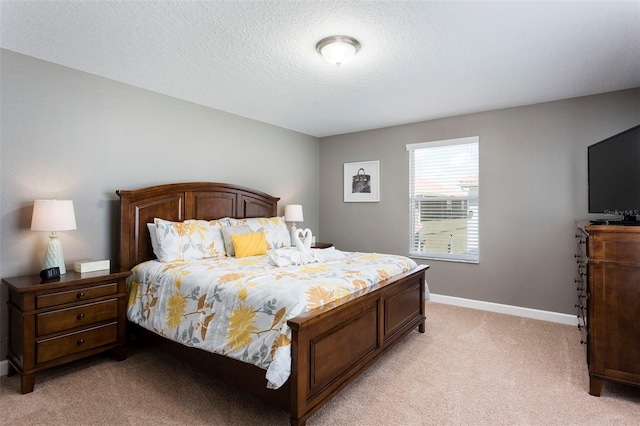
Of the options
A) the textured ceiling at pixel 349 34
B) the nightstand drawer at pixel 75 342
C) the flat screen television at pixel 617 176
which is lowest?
the nightstand drawer at pixel 75 342

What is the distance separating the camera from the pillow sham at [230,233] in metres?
3.47

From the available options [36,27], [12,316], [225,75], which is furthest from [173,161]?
[12,316]

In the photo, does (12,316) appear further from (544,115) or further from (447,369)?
(544,115)

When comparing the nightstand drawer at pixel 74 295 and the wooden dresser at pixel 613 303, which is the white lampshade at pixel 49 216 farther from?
the wooden dresser at pixel 613 303

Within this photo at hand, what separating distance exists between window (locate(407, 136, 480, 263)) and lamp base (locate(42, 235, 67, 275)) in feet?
12.8

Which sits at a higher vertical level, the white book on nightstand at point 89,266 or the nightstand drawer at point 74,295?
the white book on nightstand at point 89,266

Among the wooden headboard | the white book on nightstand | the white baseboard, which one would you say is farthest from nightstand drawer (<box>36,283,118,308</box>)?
the white baseboard

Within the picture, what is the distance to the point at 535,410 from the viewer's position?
2.11m

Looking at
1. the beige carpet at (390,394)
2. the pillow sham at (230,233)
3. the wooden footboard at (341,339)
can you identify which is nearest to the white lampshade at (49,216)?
the beige carpet at (390,394)

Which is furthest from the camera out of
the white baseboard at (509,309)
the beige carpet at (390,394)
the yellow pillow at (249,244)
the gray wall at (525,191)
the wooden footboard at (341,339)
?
the white baseboard at (509,309)

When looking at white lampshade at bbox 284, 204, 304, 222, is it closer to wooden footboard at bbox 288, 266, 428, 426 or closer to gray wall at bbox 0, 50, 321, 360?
gray wall at bbox 0, 50, 321, 360

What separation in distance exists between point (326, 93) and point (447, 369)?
109 inches

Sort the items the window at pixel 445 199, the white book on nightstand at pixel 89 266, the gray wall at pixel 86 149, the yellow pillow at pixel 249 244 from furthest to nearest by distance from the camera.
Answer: the window at pixel 445 199 → the yellow pillow at pixel 249 244 → the white book on nightstand at pixel 89 266 → the gray wall at pixel 86 149

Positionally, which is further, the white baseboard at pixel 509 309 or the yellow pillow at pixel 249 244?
the white baseboard at pixel 509 309
